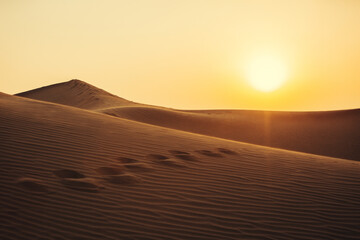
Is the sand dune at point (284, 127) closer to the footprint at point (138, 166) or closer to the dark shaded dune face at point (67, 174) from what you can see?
the footprint at point (138, 166)

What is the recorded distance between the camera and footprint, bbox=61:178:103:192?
3438 mm

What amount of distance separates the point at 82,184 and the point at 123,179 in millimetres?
485

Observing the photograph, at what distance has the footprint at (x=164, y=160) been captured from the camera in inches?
179

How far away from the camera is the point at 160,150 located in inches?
204

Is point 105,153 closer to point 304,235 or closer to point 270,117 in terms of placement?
point 304,235

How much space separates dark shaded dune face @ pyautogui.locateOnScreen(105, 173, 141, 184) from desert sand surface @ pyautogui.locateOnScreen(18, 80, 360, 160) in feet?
42.6

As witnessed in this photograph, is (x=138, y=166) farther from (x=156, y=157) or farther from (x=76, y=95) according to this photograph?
(x=76, y=95)

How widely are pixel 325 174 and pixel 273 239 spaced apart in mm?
2366

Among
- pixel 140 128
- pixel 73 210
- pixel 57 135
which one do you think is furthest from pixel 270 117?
pixel 73 210

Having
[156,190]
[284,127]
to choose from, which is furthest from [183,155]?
[284,127]

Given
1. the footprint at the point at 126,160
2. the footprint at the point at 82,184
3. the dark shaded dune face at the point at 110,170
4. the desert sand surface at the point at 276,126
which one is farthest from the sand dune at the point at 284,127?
the footprint at the point at 82,184

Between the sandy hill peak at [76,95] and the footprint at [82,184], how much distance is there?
18553 millimetres

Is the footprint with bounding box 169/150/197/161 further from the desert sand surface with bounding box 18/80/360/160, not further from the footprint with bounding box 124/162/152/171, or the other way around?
the desert sand surface with bounding box 18/80/360/160

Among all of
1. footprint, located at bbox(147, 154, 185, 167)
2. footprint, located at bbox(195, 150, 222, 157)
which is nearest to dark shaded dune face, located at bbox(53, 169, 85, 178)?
footprint, located at bbox(147, 154, 185, 167)
